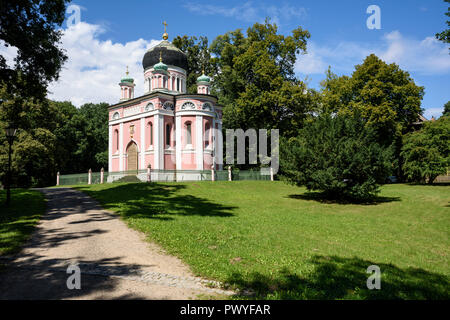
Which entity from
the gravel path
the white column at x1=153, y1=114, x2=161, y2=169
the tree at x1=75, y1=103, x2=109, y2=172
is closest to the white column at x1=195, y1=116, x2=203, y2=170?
the white column at x1=153, y1=114, x2=161, y2=169

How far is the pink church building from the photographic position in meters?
29.6

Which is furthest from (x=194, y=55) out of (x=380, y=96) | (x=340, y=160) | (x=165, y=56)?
(x=340, y=160)

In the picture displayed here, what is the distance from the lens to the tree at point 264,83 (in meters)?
32.5

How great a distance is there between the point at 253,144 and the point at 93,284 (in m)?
30.8

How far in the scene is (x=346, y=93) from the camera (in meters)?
34.6

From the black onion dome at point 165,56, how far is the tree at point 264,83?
5.41 metres

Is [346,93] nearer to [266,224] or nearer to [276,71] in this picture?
[276,71]

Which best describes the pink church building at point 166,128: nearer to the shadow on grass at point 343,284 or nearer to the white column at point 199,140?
the white column at point 199,140

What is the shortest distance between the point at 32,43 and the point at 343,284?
15.8 m

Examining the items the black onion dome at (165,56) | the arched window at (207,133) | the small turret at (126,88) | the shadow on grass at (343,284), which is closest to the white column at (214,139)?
the arched window at (207,133)

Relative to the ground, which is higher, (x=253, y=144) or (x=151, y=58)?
(x=151, y=58)

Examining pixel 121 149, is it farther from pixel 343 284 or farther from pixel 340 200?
pixel 343 284

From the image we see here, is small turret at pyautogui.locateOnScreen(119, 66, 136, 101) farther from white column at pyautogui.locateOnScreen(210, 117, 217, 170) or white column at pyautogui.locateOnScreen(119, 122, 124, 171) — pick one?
white column at pyautogui.locateOnScreen(210, 117, 217, 170)
